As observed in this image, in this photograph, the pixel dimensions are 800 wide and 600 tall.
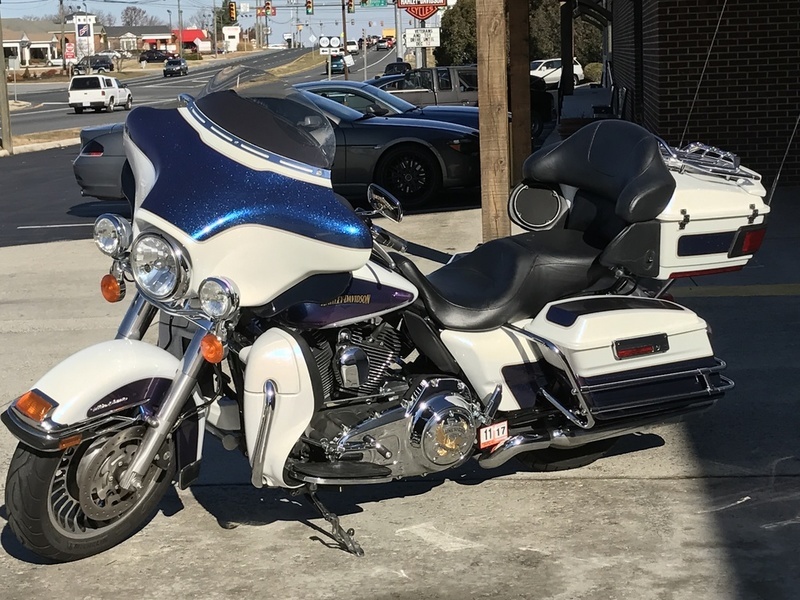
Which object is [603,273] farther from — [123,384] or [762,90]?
[762,90]

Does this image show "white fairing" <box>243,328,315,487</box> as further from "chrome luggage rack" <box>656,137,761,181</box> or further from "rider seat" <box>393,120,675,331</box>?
"chrome luggage rack" <box>656,137,761,181</box>

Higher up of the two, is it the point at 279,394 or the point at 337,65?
the point at 337,65

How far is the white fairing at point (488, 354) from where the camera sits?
425cm

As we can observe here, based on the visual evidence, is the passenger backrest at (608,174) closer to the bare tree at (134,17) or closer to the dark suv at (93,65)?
the dark suv at (93,65)

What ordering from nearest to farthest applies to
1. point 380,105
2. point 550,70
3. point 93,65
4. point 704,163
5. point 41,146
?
point 704,163 → point 380,105 → point 41,146 → point 550,70 → point 93,65

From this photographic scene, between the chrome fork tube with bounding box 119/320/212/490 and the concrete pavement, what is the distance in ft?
1.47

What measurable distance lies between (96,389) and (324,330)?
0.83 m

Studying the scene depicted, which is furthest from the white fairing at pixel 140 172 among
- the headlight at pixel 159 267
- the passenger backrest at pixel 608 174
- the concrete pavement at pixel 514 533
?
the passenger backrest at pixel 608 174

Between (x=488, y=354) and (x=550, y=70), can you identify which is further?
(x=550, y=70)

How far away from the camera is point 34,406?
3836 millimetres

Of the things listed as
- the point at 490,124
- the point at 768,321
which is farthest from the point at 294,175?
the point at 490,124

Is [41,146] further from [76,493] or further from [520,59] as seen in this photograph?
[76,493]

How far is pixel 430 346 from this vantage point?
4203mm

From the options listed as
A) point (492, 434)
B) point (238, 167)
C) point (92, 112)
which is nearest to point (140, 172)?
point (238, 167)
